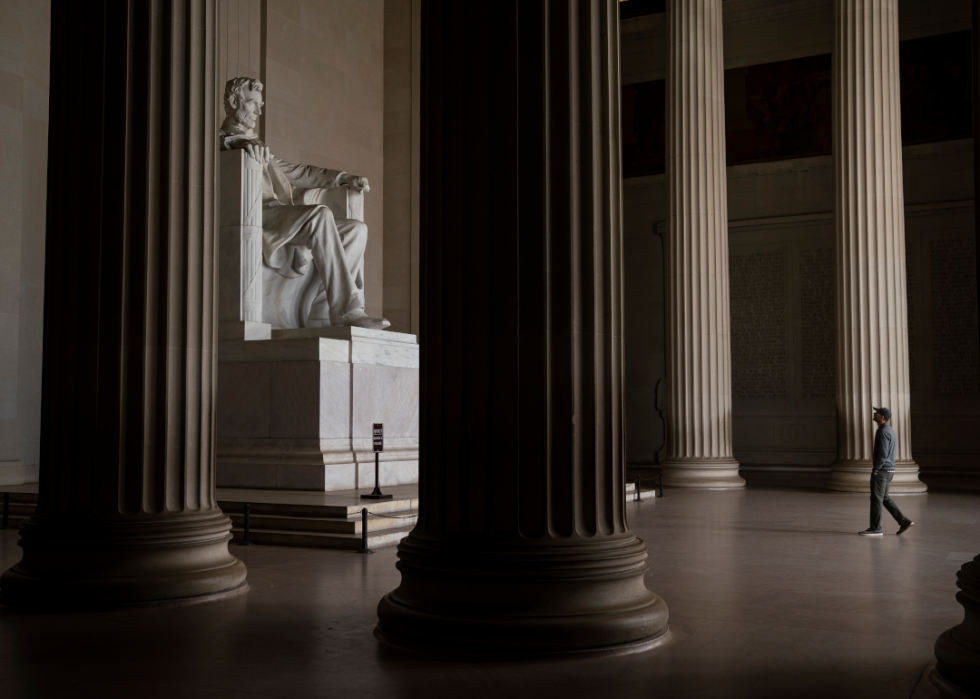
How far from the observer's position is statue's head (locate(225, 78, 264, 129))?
11.7m

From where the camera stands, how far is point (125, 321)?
594 centimetres

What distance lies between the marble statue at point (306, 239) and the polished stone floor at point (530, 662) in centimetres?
444

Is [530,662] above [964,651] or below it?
below

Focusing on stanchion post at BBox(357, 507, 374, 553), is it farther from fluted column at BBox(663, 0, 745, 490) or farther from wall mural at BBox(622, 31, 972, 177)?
wall mural at BBox(622, 31, 972, 177)

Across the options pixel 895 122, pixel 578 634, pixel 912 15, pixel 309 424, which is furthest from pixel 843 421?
pixel 578 634

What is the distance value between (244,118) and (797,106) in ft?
47.1

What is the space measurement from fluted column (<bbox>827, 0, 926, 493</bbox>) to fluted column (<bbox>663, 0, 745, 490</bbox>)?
6.58ft

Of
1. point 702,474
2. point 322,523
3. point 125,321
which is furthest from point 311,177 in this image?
point 702,474

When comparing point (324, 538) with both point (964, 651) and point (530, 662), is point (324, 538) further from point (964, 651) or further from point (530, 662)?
point (964, 651)

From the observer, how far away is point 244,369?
1099 cm

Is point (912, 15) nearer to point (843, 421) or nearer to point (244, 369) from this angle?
point (843, 421)

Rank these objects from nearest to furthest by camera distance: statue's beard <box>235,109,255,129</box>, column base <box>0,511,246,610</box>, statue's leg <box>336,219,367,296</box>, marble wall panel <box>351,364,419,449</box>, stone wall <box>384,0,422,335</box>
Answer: column base <box>0,511,246,610</box> → marble wall panel <box>351,364,419,449</box> → statue's beard <box>235,109,255,129</box> → statue's leg <box>336,219,367,296</box> → stone wall <box>384,0,422,335</box>

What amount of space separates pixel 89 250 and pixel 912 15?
1966cm

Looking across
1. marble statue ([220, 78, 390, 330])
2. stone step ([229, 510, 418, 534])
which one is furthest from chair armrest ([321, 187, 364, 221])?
stone step ([229, 510, 418, 534])
